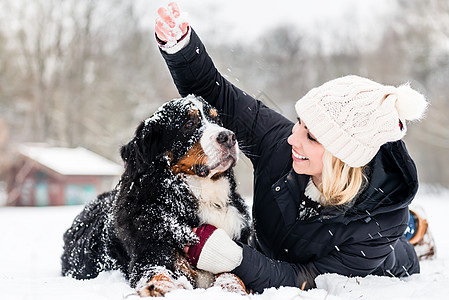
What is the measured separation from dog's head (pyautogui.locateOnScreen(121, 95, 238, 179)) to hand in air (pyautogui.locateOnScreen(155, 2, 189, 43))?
0.42m

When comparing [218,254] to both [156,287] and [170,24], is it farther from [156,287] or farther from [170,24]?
[170,24]

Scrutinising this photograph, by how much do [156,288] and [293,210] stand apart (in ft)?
3.78

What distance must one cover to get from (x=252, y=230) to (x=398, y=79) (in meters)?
20.7

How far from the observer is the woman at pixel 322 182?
2.43 m

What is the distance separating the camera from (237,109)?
3.21 metres

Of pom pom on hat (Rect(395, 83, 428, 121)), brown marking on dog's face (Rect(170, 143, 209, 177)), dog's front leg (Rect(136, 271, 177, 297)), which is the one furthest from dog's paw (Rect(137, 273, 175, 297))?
pom pom on hat (Rect(395, 83, 428, 121))

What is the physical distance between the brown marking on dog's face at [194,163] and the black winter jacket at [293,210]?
0.52 metres

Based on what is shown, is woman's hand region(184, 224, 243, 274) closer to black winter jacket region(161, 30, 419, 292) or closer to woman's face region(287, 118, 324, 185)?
black winter jacket region(161, 30, 419, 292)

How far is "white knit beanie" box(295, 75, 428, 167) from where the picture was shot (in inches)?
95.0

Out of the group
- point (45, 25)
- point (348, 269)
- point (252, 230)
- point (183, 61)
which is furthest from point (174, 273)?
point (45, 25)

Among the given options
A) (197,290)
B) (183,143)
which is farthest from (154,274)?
(183,143)

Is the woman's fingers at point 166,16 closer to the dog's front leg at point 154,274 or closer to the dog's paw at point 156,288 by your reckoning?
the dog's front leg at point 154,274

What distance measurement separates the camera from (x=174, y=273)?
2328 millimetres

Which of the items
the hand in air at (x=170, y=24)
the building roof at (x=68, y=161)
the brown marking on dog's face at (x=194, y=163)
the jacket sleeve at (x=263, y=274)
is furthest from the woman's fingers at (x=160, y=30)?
the building roof at (x=68, y=161)
